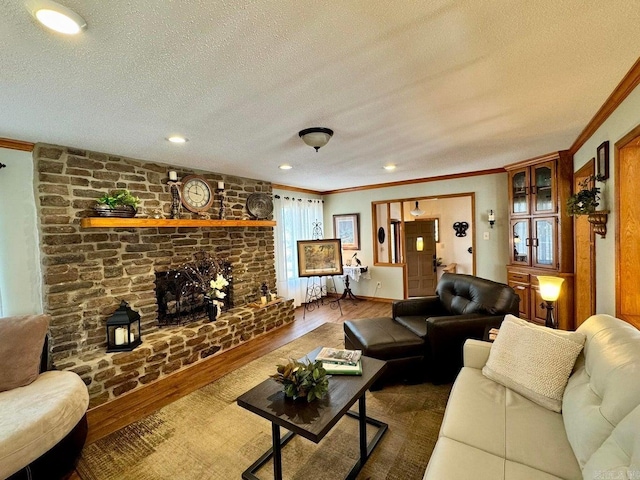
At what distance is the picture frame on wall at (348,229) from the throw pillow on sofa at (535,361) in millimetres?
4365

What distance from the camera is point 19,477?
5.30 feet

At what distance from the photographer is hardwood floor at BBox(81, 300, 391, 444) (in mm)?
2400

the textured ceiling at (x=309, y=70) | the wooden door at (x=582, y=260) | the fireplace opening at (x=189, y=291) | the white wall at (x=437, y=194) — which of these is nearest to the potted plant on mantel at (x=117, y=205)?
the textured ceiling at (x=309, y=70)

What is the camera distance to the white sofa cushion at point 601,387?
1.14 metres

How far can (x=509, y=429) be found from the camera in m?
1.41

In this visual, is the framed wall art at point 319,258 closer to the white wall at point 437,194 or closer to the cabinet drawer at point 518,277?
the white wall at point 437,194

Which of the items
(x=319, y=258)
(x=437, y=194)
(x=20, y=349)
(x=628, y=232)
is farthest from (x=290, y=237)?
(x=628, y=232)

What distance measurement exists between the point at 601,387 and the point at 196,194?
410 cm

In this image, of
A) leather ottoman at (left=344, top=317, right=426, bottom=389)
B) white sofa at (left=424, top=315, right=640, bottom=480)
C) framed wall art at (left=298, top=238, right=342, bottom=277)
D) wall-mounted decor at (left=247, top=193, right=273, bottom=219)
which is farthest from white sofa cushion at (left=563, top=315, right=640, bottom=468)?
wall-mounted decor at (left=247, top=193, right=273, bottom=219)

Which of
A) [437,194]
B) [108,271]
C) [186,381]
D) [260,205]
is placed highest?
[437,194]

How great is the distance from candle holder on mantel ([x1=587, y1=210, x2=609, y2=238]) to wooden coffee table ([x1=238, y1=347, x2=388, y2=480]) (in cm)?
222

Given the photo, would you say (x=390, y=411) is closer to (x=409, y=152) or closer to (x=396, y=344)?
(x=396, y=344)

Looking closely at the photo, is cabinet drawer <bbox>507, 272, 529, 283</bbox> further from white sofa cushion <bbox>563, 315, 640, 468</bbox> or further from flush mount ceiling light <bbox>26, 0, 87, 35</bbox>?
flush mount ceiling light <bbox>26, 0, 87, 35</bbox>

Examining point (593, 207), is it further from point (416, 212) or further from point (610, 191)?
point (416, 212)
